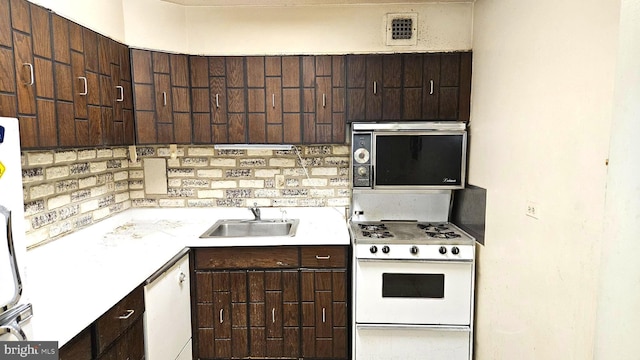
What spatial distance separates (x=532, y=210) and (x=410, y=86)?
123 centimetres

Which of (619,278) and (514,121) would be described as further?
(514,121)

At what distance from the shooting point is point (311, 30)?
8.35 feet

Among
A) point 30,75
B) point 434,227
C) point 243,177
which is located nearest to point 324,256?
point 434,227

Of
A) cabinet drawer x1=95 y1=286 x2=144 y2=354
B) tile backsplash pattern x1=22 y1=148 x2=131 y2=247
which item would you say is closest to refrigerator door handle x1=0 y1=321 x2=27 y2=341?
cabinet drawer x1=95 y1=286 x2=144 y2=354

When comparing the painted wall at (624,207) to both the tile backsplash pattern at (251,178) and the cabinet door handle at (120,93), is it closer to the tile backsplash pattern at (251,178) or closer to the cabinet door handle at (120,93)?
the tile backsplash pattern at (251,178)

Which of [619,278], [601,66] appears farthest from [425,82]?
[619,278]

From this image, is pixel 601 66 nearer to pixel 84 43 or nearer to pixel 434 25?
pixel 434 25

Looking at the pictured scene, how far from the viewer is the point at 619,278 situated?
731mm

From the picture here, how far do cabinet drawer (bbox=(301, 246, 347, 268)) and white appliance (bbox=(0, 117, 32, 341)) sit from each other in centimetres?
157

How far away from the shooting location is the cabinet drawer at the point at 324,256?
7.81ft

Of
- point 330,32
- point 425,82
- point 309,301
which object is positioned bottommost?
point 309,301

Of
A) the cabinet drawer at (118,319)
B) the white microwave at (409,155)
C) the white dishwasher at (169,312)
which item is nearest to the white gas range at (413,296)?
the white microwave at (409,155)

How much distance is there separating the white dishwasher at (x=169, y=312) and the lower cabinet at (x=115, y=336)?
0.07 meters

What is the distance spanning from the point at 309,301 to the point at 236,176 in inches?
45.7
